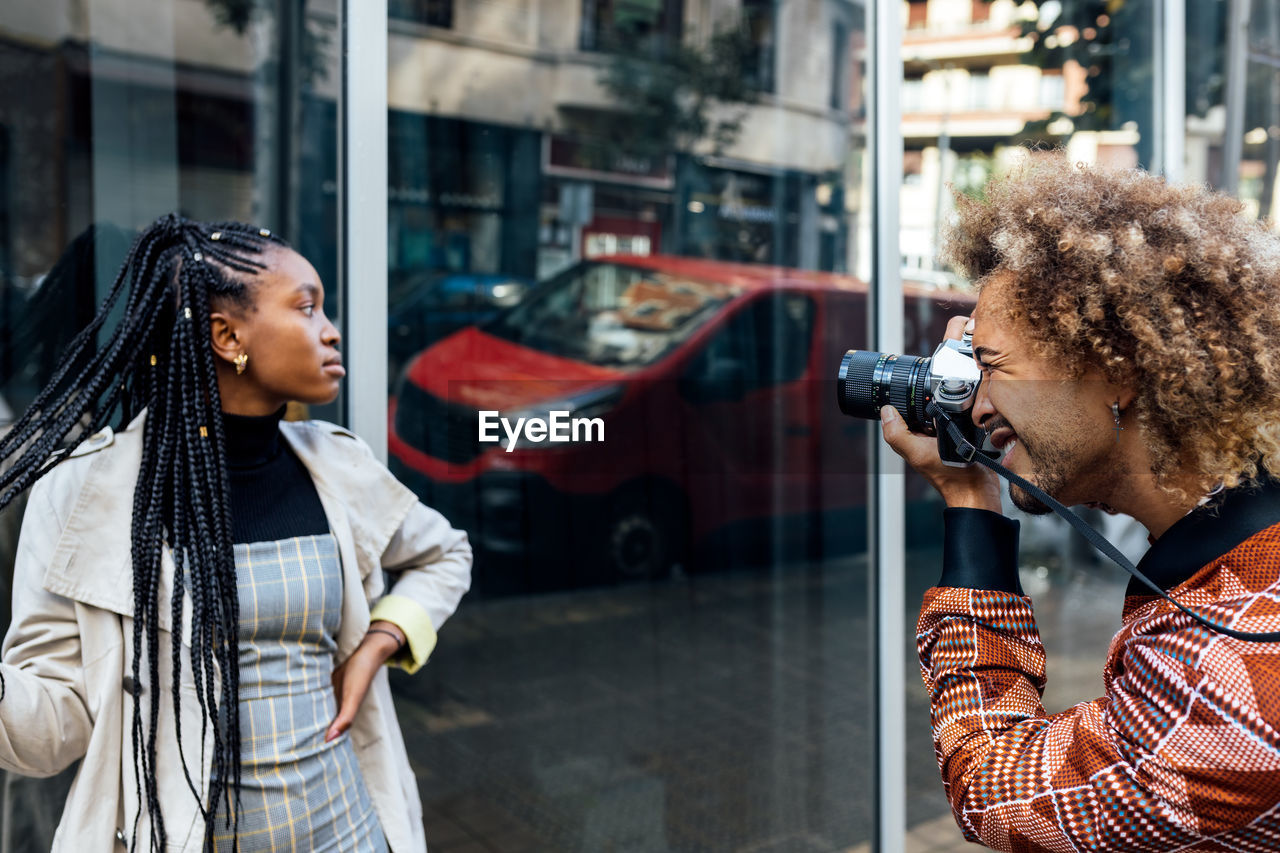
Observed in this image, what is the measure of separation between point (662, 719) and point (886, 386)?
1.95 metres

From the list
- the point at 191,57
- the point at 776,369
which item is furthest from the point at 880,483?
the point at 191,57

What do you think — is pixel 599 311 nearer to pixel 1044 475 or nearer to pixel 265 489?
pixel 265 489

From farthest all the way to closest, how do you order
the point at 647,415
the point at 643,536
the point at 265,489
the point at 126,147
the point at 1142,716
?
1. the point at 643,536
2. the point at 647,415
3. the point at 126,147
4. the point at 265,489
5. the point at 1142,716

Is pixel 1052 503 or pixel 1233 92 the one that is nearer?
pixel 1052 503

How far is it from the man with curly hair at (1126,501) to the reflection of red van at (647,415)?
1.11 metres

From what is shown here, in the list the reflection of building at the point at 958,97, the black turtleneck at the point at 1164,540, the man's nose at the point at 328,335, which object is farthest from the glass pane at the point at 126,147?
the reflection of building at the point at 958,97

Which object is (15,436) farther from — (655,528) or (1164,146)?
(1164,146)

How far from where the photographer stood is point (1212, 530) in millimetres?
1128

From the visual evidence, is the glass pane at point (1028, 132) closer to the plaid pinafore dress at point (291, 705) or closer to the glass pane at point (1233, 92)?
the glass pane at point (1233, 92)

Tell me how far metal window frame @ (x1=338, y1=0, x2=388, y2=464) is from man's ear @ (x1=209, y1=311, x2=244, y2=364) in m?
0.54

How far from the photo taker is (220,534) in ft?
4.84

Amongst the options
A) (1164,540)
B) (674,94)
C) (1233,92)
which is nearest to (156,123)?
(674,94)

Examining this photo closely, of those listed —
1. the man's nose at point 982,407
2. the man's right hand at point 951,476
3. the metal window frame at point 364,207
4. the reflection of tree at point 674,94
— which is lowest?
the man's right hand at point 951,476

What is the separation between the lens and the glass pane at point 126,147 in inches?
89.4
